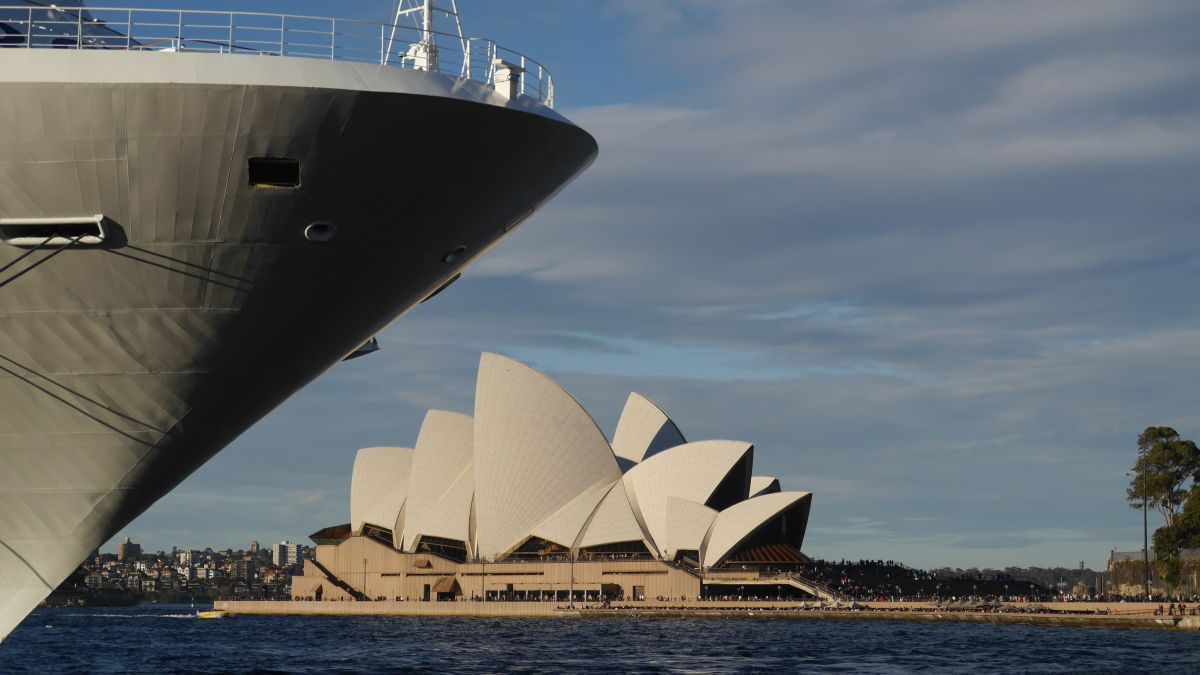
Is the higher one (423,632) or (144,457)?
(144,457)

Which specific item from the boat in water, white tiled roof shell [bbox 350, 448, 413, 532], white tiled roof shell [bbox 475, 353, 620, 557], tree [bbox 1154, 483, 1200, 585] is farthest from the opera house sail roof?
the boat in water

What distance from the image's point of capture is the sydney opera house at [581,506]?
251 ft

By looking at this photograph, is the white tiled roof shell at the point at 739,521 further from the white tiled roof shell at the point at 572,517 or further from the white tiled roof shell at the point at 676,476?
the white tiled roof shell at the point at 572,517

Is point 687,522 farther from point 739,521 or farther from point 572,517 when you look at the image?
point 572,517

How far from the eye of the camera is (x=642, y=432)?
8538 centimetres

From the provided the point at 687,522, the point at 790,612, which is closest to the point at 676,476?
the point at 687,522

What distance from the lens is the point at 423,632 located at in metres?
57.4

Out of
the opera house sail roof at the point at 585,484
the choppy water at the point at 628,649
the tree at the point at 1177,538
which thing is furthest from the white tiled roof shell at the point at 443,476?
the tree at the point at 1177,538

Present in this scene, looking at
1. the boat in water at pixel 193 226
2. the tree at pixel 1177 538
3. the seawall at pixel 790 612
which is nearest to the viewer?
the boat in water at pixel 193 226

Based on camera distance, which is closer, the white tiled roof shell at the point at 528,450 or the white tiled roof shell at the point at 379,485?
the white tiled roof shell at the point at 528,450

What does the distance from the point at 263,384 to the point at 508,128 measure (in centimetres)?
482

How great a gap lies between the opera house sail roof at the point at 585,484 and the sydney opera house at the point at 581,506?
0.27 feet

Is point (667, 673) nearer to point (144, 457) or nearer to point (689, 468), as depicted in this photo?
point (144, 457)

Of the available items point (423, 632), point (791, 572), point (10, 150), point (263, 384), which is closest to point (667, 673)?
point (263, 384)
